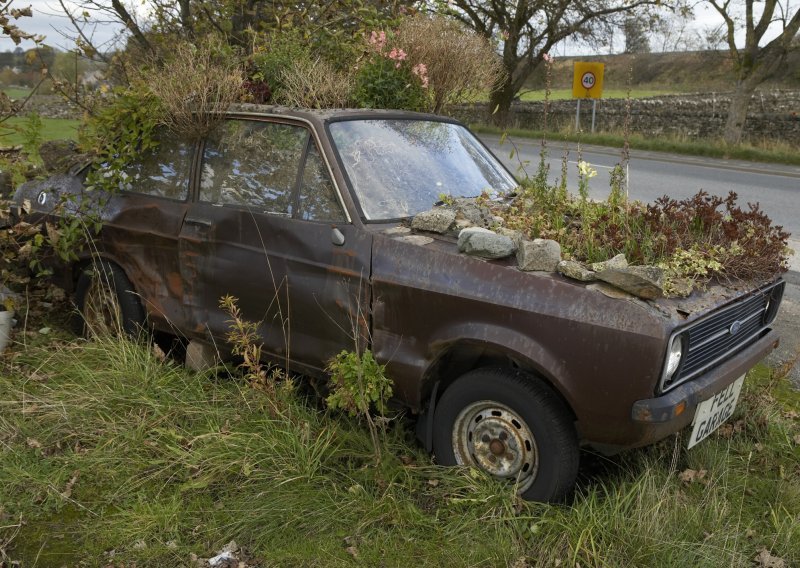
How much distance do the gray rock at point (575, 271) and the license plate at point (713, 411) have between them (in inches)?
27.3

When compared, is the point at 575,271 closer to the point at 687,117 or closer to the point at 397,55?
the point at 397,55

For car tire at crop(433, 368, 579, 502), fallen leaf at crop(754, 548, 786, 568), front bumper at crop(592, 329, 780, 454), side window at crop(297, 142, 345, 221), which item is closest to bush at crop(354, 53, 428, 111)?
side window at crop(297, 142, 345, 221)

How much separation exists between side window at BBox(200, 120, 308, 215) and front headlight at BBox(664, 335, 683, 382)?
1969mm

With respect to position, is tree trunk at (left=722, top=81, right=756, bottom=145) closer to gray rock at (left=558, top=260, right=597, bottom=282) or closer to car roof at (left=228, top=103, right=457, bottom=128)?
car roof at (left=228, top=103, right=457, bottom=128)

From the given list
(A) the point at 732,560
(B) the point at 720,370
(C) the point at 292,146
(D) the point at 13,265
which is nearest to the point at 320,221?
(C) the point at 292,146

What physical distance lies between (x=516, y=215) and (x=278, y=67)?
6.06ft

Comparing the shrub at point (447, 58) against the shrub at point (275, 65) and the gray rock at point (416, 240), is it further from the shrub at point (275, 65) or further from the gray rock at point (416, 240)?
the gray rock at point (416, 240)

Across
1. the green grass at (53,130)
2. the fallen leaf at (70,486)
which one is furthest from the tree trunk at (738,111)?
the fallen leaf at (70,486)

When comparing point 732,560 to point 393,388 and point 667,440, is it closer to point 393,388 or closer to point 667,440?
point 667,440

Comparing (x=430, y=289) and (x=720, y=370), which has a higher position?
(x=430, y=289)

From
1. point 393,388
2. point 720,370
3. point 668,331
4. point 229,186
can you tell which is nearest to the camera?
point 668,331

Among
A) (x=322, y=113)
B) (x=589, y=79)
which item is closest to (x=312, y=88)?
(x=322, y=113)

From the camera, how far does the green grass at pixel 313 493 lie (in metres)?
2.91

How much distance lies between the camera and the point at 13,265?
5355mm
